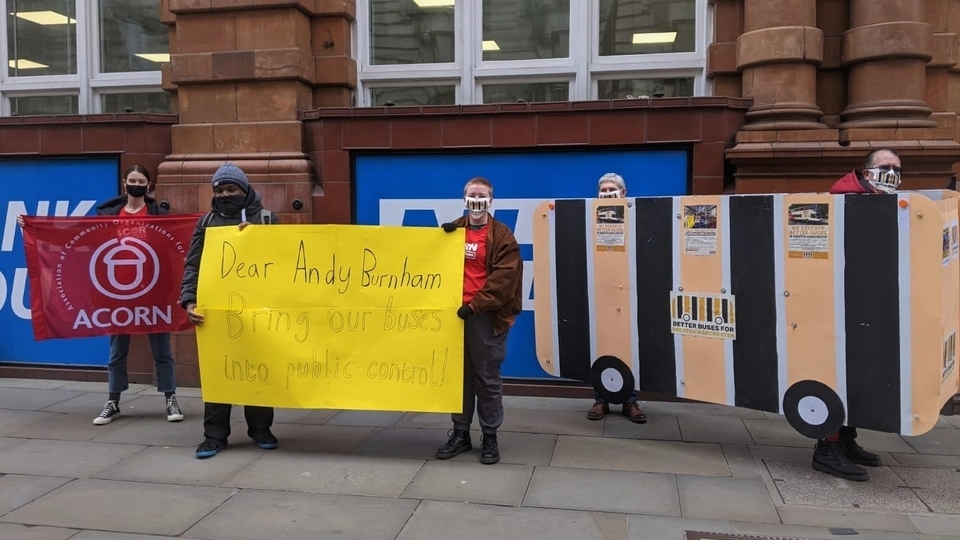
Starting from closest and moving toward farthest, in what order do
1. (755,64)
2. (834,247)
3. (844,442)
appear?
(834,247), (844,442), (755,64)

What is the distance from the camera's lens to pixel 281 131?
7816mm

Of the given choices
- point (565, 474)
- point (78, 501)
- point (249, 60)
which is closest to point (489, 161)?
point (249, 60)

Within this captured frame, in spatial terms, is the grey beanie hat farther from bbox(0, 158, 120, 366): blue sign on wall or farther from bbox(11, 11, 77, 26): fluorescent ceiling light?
bbox(11, 11, 77, 26): fluorescent ceiling light

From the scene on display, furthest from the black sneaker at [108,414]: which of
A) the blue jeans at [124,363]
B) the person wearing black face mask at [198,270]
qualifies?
the person wearing black face mask at [198,270]

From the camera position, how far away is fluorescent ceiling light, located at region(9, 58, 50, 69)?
914 cm

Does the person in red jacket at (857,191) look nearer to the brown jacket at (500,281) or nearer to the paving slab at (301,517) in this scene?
the brown jacket at (500,281)

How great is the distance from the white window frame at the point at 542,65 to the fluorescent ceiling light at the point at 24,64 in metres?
3.91

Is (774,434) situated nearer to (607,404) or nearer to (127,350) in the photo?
(607,404)

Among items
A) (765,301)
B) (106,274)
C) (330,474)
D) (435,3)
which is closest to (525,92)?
(435,3)

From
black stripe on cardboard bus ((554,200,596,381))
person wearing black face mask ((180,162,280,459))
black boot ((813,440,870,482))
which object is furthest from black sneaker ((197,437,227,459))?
black boot ((813,440,870,482))

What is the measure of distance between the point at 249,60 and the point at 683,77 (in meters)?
4.25

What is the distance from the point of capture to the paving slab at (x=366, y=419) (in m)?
6.49

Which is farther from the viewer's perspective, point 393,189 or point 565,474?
point 393,189

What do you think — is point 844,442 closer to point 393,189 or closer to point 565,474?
point 565,474
